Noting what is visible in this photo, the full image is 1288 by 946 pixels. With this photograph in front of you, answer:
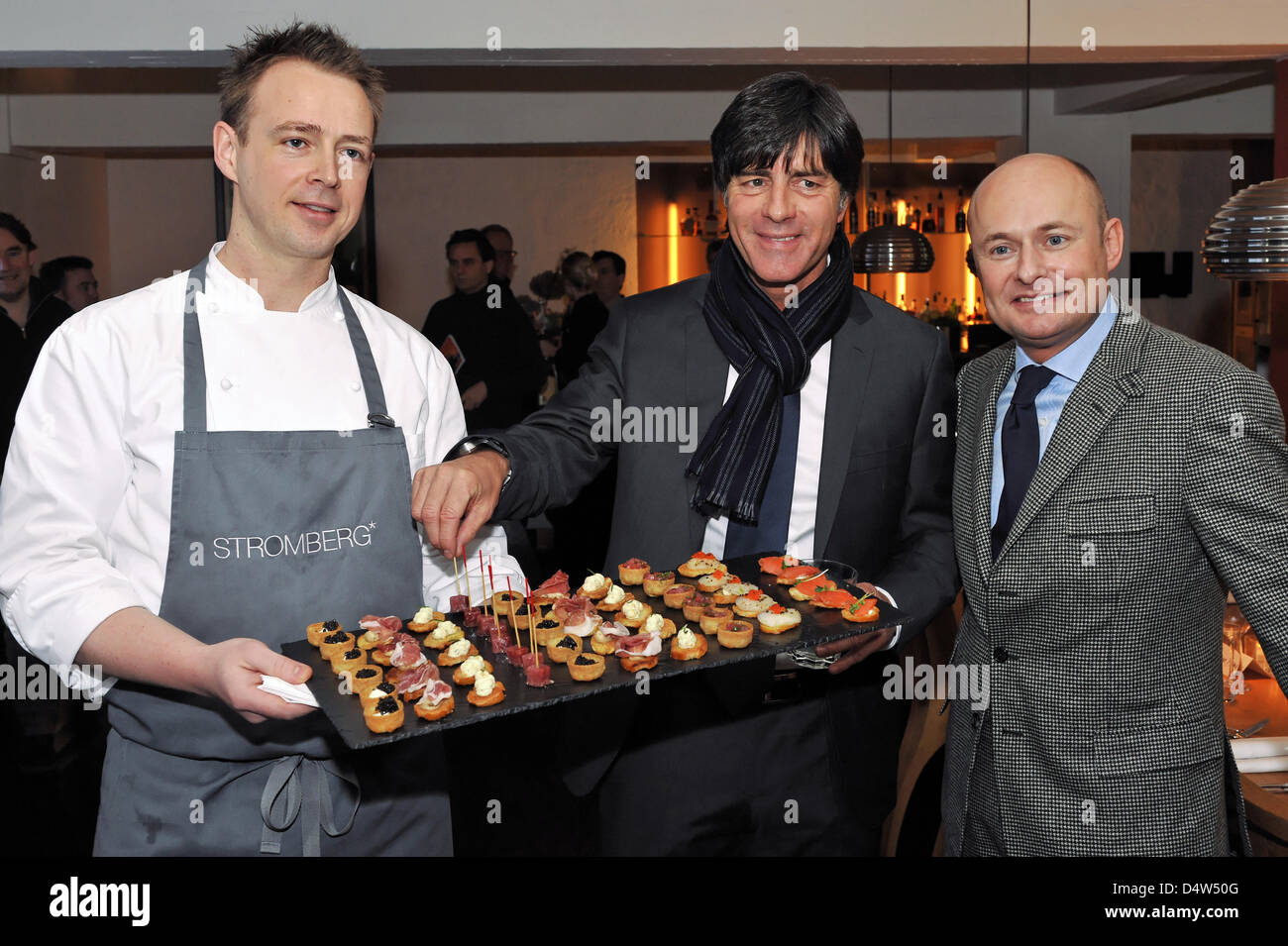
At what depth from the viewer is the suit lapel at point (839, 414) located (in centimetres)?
203

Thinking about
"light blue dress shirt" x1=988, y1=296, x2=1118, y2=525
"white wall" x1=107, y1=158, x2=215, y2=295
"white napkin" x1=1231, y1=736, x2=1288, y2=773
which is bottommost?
"white napkin" x1=1231, y1=736, x2=1288, y2=773

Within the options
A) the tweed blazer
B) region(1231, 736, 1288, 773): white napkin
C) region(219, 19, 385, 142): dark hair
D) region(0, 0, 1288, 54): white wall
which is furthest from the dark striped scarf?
region(0, 0, 1288, 54): white wall

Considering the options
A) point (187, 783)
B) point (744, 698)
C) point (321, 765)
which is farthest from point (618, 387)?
point (187, 783)

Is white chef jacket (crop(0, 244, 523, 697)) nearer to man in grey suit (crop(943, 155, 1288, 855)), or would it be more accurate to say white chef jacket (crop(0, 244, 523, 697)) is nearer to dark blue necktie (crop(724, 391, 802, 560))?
dark blue necktie (crop(724, 391, 802, 560))

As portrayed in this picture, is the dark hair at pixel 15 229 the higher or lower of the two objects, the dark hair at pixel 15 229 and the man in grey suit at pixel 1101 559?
the higher

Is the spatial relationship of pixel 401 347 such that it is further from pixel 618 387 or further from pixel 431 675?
pixel 431 675

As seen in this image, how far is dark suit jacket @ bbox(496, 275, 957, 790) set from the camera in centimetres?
203

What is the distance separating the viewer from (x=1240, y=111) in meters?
8.87

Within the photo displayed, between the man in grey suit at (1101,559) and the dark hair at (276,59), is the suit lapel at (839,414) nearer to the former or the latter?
the man in grey suit at (1101,559)

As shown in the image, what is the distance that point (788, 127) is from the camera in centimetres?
195

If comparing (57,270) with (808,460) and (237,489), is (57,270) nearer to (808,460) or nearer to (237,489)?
(237,489)

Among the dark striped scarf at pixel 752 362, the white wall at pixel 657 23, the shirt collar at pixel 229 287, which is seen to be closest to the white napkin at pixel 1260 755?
the dark striped scarf at pixel 752 362

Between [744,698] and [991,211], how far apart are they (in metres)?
0.90

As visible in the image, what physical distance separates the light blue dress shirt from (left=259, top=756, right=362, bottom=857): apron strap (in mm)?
1143
